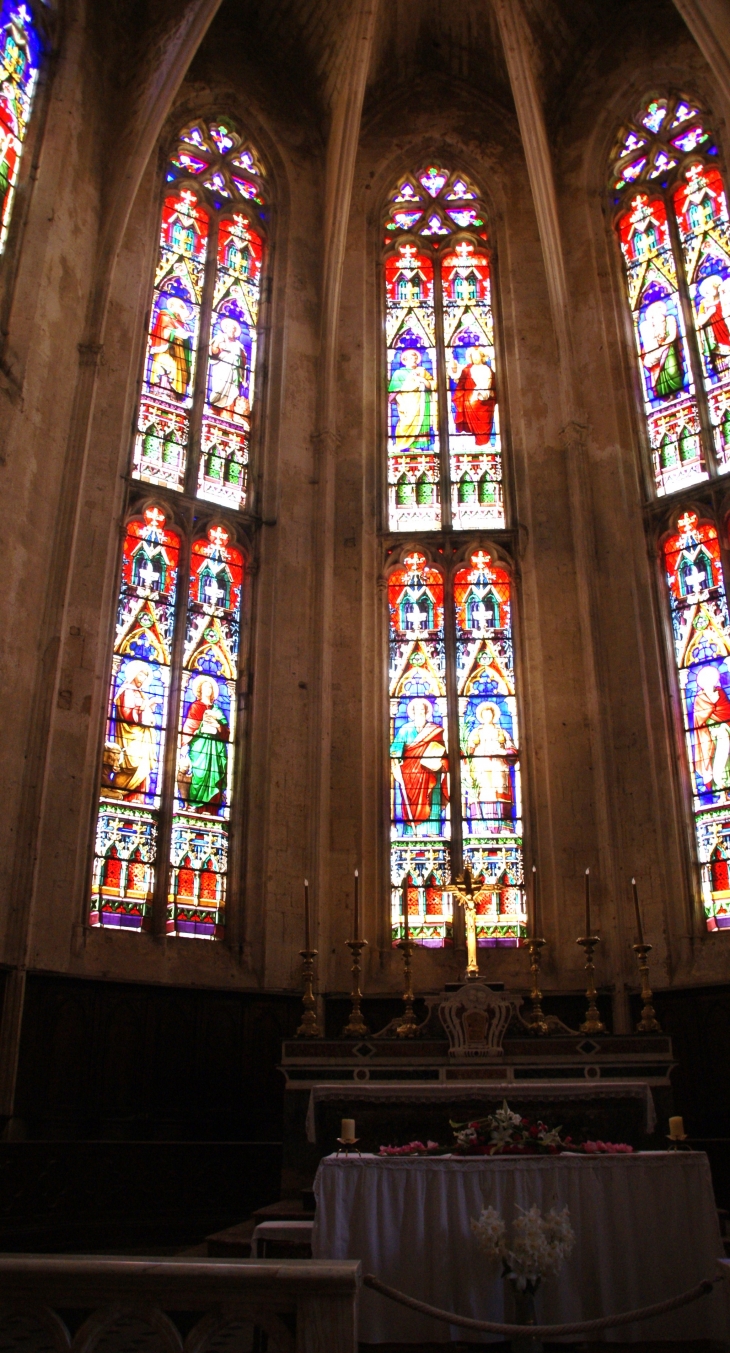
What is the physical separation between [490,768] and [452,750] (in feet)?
1.55

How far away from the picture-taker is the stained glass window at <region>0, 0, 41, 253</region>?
471 inches

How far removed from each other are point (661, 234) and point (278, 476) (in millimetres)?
5912

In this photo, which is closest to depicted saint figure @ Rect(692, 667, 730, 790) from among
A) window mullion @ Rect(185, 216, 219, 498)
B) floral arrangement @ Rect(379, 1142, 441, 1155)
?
window mullion @ Rect(185, 216, 219, 498)

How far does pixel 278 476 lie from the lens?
1341 centimetres

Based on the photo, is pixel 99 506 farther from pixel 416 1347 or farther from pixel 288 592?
pixel 416 1347

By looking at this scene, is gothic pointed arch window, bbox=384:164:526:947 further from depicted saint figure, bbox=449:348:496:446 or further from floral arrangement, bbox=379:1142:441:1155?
floral arrangement, bbox=379:1142:441:1155

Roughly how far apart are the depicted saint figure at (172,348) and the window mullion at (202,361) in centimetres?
14

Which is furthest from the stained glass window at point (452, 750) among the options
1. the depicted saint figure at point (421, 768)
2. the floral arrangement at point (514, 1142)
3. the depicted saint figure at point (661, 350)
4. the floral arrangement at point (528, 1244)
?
the floral arrangement at point (528, 1244)

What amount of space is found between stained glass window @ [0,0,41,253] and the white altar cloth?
10.1 metres

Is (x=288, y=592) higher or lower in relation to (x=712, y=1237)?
higher

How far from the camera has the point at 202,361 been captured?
13.8m

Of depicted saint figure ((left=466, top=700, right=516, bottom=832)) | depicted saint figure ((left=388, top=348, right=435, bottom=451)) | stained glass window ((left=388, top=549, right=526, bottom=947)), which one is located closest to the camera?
stained glass window ((left=388, top=549, right=526, bottom=947))

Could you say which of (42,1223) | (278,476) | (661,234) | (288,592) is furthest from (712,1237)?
(661,234)

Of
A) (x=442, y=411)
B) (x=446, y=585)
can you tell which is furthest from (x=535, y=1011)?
(x=442, y=411)
